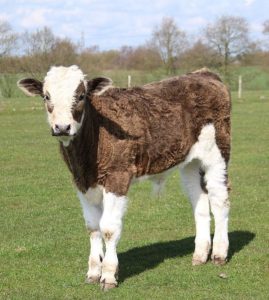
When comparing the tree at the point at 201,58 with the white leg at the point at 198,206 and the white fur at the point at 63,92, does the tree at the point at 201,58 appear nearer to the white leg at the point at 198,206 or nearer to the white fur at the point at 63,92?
the white leg at the point at 198,206

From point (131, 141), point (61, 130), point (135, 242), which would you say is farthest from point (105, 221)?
point (135, 242)

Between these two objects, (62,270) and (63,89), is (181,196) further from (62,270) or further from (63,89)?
(63,89)

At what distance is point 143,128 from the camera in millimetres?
7910

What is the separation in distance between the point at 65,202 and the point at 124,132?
19.3ft

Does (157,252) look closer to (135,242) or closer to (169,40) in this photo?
(135,242)

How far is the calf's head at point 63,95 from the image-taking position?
683cm

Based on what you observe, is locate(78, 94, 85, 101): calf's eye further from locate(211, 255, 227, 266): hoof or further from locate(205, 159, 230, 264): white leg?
locate(211, 255, 227, 266): hoof

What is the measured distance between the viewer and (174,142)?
323 inches

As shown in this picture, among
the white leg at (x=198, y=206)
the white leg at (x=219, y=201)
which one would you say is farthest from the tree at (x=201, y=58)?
the white leg at (x=219, y=201)

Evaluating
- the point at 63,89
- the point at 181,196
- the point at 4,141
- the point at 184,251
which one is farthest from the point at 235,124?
the point at 63,89

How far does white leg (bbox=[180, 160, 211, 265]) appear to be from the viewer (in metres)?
8.83

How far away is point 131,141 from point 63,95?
1.16 meters

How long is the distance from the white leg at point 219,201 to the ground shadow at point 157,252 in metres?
0.32

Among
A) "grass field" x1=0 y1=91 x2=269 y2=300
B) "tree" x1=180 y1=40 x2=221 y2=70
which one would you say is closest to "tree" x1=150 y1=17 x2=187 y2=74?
"tree" x1=180 y1=40 x2=221 y2=70
